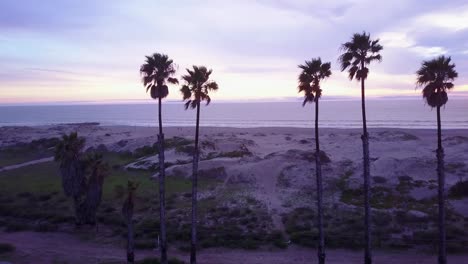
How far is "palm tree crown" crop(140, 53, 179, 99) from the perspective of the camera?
25.0 m

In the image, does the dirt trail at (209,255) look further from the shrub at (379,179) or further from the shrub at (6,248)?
the shrub at (379,179)

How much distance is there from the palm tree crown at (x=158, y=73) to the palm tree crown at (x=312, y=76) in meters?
7.51

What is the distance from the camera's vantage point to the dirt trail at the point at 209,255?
27875 mm

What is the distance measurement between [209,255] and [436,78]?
18.1m

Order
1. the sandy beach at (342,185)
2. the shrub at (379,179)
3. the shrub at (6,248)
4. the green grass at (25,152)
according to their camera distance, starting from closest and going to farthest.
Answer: the shrub at (6,248), the sandy beach at (342,185), the shrub at (379,179), the green grass at (25,152)

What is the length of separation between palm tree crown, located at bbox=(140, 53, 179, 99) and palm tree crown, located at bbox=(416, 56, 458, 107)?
13784 mm

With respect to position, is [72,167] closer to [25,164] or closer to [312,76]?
[312,76]

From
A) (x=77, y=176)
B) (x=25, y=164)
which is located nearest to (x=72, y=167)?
(x=77, y=176)

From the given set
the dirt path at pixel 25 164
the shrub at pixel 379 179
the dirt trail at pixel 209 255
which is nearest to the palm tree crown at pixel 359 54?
the dirt trail at pixel 209 255

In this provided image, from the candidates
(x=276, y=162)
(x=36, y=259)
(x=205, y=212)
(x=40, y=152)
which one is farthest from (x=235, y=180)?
(x=40, y=152)

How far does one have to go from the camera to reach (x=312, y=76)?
81.0ft

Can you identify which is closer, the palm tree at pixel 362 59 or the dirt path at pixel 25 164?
the palm tree at pixel 362 59

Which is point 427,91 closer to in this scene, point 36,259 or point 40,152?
point 36,259

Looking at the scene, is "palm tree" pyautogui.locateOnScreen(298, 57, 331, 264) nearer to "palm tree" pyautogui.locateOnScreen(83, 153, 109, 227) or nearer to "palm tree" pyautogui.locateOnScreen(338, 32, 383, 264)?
"palm tree" pyautogui.locateOnScreen(338, 32, 383, 264)
